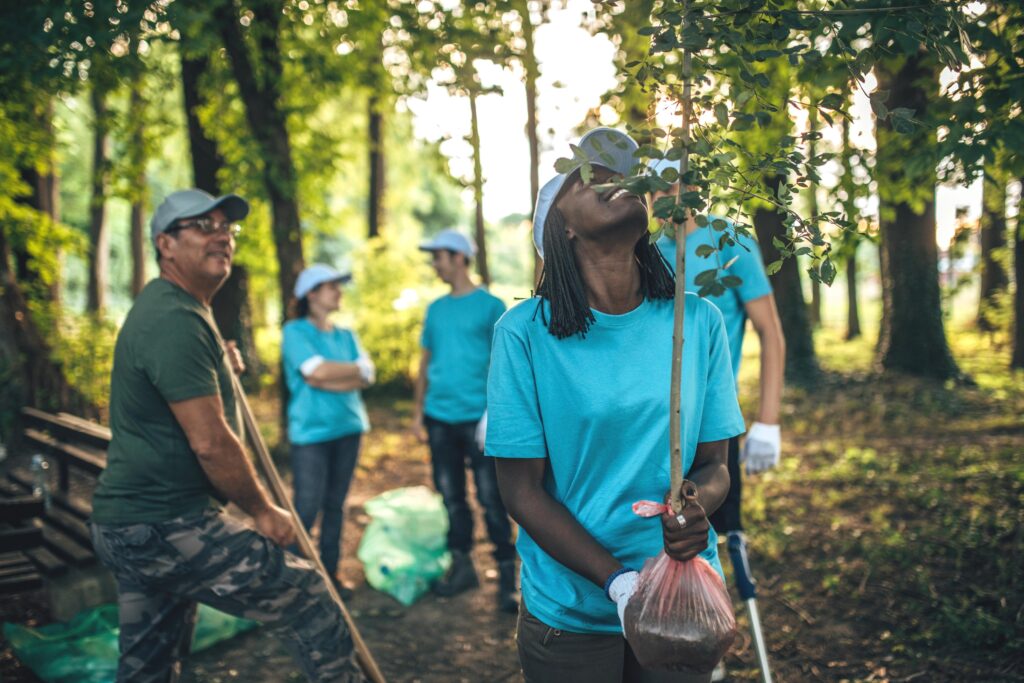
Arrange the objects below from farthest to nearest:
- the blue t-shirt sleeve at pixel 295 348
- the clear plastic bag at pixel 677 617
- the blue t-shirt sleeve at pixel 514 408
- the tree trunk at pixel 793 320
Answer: the tree trunk at pixel 793 320 → the blue t-shirt sleeve at pixel 295 348 → the blue t-shirt sleeve at pixel 514 408 → the clear plastic bag at pixel 677 617

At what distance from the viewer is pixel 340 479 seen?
5.09 meters

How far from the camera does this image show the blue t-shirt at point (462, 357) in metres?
4.94

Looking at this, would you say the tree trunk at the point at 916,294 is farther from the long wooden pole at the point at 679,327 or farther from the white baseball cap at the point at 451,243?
the long wooden pole at the point at 679,327

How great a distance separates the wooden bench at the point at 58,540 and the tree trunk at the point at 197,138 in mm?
4558

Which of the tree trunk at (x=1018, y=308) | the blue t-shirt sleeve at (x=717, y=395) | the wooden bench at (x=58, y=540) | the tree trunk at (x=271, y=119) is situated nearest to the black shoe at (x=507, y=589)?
the wooden bench at (x=58, y=540)

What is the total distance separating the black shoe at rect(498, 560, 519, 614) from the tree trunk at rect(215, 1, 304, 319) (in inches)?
154

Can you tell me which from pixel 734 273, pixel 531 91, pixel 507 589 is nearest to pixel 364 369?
pixel 507 589

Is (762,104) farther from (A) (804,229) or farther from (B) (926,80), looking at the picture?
(B) (926,80)

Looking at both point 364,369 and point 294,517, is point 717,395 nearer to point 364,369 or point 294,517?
point 294,517

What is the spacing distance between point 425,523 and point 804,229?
14.3 ft

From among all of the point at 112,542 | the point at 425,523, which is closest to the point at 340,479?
the point at 425,523

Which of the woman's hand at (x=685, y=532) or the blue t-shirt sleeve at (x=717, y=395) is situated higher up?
the blue t-shirt sleeve at (x=717, y=395)

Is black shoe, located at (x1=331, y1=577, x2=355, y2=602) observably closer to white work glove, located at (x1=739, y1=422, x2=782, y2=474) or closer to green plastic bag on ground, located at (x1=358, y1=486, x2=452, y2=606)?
green plastic bag on ground, located at (x1=358, y1=486, x2=452, y2=606)

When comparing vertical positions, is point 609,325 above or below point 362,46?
below
